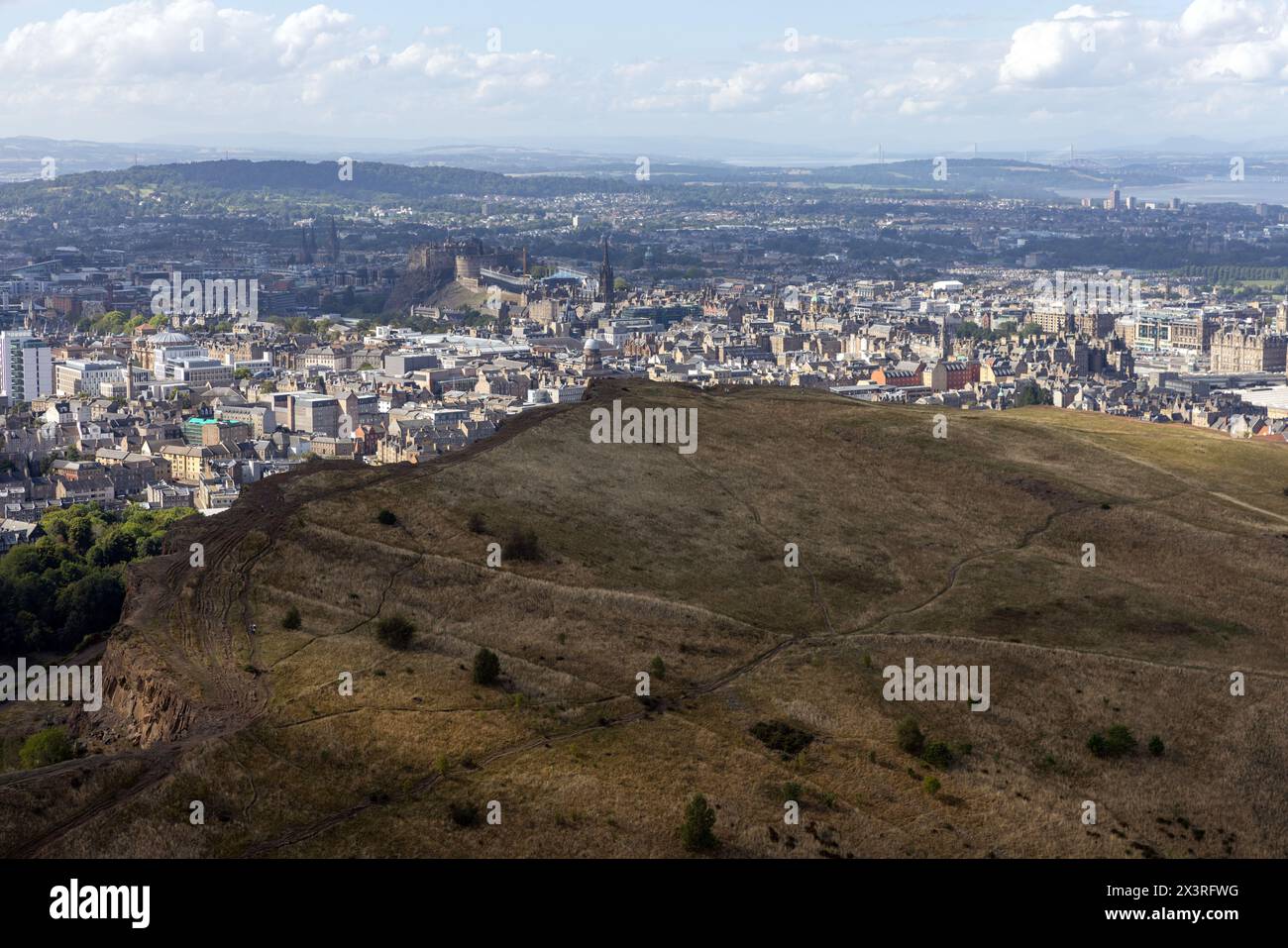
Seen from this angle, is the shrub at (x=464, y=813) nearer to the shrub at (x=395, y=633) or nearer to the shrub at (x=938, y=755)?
the shrub at (x=395, y=633)

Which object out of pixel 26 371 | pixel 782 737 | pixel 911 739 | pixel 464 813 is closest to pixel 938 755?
pixel 911 739

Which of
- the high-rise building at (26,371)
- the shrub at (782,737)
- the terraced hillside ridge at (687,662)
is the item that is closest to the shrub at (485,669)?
the terraced hillside ridge at (687,662)

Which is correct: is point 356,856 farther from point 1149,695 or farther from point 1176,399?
point 1176,399

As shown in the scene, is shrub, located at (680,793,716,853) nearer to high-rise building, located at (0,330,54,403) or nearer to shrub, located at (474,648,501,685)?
shrub, located at (474,648,501,685)

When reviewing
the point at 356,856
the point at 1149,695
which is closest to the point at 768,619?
the point at 1149,695

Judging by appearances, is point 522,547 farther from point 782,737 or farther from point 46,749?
point 46,749

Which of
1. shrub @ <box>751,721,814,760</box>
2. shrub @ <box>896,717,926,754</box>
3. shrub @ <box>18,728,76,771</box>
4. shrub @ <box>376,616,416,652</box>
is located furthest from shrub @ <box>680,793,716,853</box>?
Result: shrub @ <box>18,728,76,771</box>
